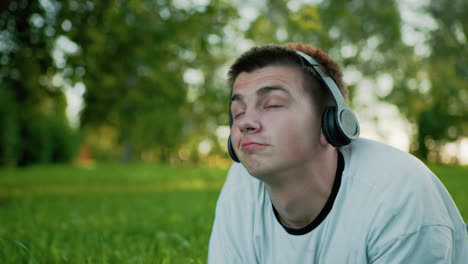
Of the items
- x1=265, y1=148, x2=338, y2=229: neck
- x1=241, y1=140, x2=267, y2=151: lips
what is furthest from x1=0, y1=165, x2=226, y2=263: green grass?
Answer: x1=241, y1=140, x2=267, y2=151: lips

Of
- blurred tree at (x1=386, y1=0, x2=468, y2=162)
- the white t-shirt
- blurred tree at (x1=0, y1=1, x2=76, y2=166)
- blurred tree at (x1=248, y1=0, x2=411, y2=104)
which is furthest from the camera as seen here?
blurred tree at (x1=248, y1=0, x2=411, y2=104)

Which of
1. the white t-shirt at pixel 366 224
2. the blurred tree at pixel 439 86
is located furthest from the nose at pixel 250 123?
the blurred tree at pixel 439 86

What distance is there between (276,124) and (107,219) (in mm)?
4570

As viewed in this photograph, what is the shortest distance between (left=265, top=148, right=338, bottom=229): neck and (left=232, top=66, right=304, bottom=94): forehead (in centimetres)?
35

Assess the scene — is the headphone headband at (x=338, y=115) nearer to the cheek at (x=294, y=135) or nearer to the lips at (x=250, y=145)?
the cheek at (x=294, y=135)

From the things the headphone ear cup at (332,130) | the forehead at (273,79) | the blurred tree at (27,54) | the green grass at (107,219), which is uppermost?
the blurred tree at (27,54)

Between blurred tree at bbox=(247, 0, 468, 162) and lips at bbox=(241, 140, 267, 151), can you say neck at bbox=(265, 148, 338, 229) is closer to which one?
lips at bbox=(241, 140, 267, 151)

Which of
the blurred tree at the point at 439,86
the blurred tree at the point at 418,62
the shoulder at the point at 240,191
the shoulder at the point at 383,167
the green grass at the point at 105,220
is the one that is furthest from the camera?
the blurred tree at the point at 418,62

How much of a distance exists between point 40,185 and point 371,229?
475 inches

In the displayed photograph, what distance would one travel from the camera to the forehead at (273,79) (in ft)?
6.59

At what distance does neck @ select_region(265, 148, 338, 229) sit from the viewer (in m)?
2.01

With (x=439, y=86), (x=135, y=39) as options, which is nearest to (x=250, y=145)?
(x=135, y=39)

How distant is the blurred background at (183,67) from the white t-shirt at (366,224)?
342 cm

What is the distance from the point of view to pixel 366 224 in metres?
1.84
